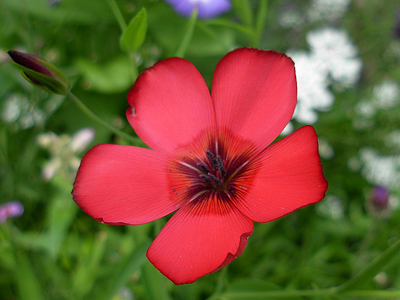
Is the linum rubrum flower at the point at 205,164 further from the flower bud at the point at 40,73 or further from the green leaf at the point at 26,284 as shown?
the green leaf at the point at 26,284

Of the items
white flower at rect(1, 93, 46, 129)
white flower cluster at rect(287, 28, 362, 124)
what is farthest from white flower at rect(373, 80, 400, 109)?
white flower at rect(1, 93, 46, 129)

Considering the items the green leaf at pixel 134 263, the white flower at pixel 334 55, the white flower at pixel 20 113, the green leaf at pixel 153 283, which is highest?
the white flower at pixel 334 55

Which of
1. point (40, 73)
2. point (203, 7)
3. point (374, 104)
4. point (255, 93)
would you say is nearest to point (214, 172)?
point (255, 93)

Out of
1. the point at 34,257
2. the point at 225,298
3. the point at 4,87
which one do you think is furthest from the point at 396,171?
the point at 4,87

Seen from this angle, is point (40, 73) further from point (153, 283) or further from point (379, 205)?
point (379, 205)

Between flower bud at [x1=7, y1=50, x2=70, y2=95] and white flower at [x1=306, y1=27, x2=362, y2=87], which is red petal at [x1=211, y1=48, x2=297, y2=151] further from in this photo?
white flower at [x1=306, y1=27, x2=362, y2=87]

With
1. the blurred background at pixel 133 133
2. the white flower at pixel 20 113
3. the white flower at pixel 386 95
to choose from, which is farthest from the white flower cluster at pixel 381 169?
the white flower at pixel 20 113
